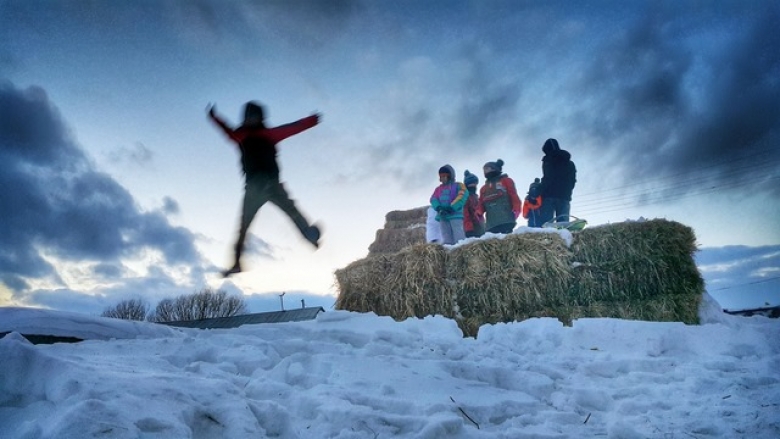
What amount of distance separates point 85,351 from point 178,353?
54cm

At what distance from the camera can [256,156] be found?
5203 mm

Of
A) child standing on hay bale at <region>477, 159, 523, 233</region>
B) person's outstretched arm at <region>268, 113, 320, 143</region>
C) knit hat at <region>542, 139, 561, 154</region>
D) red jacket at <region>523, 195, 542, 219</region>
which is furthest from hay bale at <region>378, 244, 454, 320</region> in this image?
red jacket at <region>523, 195, 542, 219</region>

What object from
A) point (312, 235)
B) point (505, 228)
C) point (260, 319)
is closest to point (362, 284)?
point (312, 235)

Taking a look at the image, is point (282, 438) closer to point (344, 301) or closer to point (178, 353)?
point (178, 353)

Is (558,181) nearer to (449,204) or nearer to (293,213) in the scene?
(449,204)

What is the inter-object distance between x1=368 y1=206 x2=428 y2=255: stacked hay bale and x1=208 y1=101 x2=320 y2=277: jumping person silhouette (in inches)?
289

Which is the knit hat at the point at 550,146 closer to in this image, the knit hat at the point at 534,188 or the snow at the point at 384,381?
the knit hat at the point at 534,188

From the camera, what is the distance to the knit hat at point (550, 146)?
26.9ft

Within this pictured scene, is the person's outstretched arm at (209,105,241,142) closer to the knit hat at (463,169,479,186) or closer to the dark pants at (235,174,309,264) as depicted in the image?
the dark pants at (235,174,309,264)

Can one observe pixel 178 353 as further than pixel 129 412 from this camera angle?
Yes

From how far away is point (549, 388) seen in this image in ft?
10.3

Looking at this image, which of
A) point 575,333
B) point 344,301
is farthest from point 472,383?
point 344,301

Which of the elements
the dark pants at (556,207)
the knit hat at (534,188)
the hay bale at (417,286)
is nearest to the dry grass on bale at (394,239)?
the knit hat at (534,188)

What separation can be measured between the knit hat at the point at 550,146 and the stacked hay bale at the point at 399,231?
4904 millimetres
